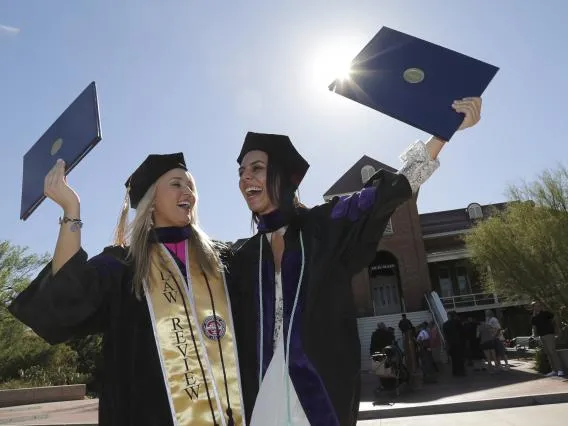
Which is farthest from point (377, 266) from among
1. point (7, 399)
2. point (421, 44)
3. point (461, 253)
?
point (421, 44)

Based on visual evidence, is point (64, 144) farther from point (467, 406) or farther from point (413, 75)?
point (467, 406)

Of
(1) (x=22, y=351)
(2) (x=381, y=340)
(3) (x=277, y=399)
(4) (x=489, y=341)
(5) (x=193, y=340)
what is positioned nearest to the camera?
(3) (x=277, y=399)

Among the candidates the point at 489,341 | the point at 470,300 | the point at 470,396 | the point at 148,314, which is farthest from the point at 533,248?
the point at 148,314

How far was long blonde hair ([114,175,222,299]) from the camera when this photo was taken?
2461mm

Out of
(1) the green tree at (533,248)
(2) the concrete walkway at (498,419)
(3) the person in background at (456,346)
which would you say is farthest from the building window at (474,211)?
(2) the concrete walkway at (498,419)

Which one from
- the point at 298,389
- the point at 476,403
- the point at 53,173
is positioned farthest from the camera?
the point at 476,403

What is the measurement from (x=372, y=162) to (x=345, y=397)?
29.6 metres

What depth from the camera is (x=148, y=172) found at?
280 cm

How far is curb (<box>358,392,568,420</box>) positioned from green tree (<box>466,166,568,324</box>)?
831cm

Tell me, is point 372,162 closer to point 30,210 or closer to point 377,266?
point 377,266

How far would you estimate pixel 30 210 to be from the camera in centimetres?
277

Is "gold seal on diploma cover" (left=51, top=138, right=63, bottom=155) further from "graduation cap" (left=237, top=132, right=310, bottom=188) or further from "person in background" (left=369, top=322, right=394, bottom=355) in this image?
"person in background" (left=369, top=322, right=394, bottom=355)

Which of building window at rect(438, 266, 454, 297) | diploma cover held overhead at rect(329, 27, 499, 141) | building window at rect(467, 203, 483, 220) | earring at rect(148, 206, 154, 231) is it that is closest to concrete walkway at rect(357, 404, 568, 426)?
diploma cover held overhead at rect(329, 27, 499, 141)

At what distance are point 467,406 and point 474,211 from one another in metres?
26.8
